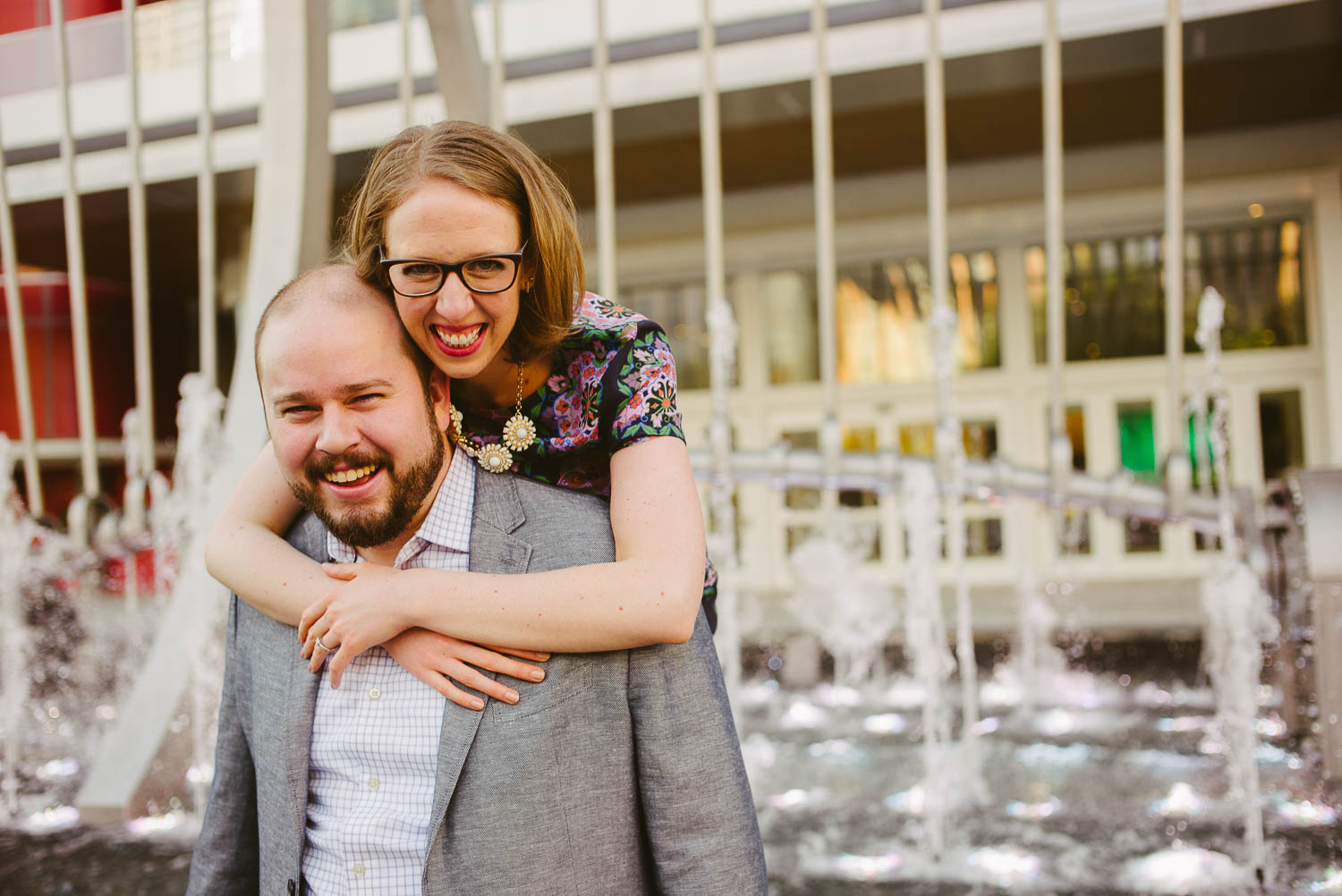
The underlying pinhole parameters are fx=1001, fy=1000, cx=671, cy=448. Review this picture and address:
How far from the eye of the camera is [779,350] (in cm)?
979

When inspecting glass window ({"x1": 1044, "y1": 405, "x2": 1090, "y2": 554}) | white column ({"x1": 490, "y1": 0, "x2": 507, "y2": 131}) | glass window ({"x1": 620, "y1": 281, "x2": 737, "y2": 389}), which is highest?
glass window ({"x1": 620, "y1": 281, "x2": 737, "y2": 389})

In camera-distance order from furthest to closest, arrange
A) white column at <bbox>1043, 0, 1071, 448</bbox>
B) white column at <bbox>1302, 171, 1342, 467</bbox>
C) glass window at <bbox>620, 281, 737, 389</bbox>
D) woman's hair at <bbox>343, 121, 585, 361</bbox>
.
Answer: glass window at <bbox>620, 281, 737, 389</bbox> < white column at <bbox>1302, 171, 1342, 467</bbox> < white column at <bbox>1043, 0, 1071, 448</bbox> < woman's hair at <bbox>343, 121, 585, 361</bbox>

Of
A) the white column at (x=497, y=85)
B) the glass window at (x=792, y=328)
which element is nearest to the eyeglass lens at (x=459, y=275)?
the white column at (x=497, y=85)

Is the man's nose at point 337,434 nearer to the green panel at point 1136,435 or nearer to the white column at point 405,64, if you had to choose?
the white column at point 405,64

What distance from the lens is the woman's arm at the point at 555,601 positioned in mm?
927

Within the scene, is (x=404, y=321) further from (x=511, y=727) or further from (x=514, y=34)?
(x=514, y=34)

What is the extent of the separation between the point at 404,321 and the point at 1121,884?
6.32ft

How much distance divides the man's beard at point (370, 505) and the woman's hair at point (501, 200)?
0.67ft

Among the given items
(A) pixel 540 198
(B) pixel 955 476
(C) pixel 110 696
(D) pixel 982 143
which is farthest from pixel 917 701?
(D) pixel 982 143

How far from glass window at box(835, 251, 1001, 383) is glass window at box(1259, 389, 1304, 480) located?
2.20m

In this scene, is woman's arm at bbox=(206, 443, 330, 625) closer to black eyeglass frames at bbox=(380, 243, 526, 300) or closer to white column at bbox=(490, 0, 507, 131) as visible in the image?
black eyeglass frames at bbox=(380, 243, 526, 300)

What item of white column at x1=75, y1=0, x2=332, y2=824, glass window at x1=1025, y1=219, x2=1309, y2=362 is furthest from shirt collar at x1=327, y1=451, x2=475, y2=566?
glass window at x1=1025, y1=219, x2=1309, y2=362

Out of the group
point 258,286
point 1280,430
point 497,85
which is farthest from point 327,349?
point 1280,430

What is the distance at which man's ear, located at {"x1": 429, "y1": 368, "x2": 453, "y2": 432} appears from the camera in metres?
1.08
